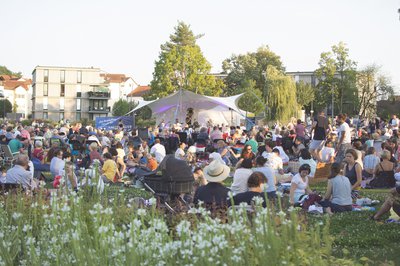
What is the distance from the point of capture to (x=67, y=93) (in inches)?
4232

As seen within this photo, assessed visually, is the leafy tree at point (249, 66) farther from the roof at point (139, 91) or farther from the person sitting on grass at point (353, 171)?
the person sitting on grass at point (353, 171)

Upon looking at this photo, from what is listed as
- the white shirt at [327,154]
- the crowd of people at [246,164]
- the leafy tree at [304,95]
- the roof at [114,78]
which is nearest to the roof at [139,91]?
the roof at [114,78]

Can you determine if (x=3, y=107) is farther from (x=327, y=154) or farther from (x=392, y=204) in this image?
(x=392, y=204)

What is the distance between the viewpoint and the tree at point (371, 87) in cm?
7519

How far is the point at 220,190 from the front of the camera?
855cm

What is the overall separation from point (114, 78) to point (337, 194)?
117 metres

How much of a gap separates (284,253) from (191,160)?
45.2 ft

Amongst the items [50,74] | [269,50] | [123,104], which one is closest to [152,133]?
[269,50]

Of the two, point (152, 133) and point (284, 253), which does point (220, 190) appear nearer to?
point (284, 253)

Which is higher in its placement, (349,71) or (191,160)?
(349,71)

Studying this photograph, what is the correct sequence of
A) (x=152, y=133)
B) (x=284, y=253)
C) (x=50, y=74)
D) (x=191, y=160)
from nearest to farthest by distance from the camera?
(x=284, y=253) → (x=191, y=160) → (x=152, y=133) → (x=50, y=74)

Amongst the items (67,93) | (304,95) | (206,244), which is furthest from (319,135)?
(67,93)

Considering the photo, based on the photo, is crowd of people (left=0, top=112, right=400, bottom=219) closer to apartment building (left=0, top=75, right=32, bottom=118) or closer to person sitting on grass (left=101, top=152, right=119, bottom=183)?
person sitting on grass (left=101, top=152, right=119, bottom=183)

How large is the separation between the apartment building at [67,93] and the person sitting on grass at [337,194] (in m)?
99.7
